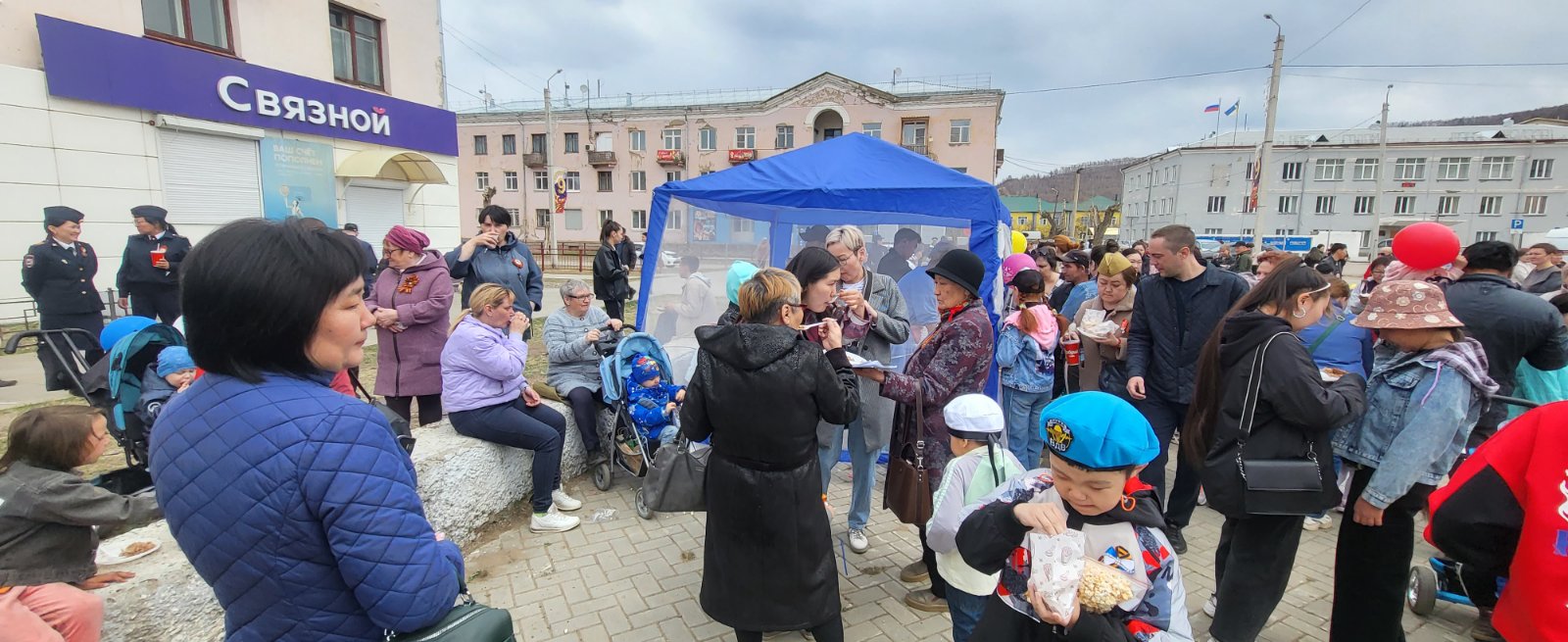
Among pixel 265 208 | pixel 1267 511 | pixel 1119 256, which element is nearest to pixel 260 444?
pixel 1267 511

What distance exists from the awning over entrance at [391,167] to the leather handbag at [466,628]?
44.2 feet

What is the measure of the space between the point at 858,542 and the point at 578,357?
2.44 metres

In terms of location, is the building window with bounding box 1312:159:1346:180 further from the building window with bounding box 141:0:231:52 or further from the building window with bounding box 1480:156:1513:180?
the building window with bounding box 141:0:231:52

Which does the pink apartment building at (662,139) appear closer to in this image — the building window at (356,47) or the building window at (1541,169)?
the building window at (356,47)

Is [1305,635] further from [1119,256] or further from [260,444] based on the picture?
[260,444]

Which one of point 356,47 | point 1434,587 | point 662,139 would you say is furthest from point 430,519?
point 662,139

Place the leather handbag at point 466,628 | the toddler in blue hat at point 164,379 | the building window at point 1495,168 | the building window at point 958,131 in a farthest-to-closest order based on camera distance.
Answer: the building window at point 1495,168
the building window at point 958,131
the toddler in blue hat at point 164,379
the leather handbag at point 466,628

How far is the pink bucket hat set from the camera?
232 centimetres

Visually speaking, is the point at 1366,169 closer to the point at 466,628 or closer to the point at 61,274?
the point at 466,628

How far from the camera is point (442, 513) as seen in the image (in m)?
3.64

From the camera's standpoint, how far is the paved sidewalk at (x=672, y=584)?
3.11 metres

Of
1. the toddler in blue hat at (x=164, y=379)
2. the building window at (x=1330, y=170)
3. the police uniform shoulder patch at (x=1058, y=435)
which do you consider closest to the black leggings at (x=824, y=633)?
the police uniform shoulder patch at (x=1058, y=435)

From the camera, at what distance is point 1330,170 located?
1927 inches

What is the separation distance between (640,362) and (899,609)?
237cm
